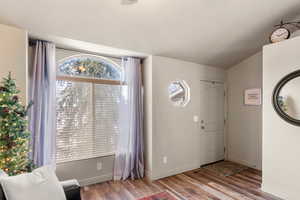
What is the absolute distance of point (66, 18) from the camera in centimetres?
198

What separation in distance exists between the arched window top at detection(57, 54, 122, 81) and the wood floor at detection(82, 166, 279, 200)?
1.96 m

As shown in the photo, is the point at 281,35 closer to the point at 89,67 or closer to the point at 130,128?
the point at 130,128

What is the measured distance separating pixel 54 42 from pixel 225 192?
3612mm

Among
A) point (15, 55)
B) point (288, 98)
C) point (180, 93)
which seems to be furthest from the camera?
point (180, 93)

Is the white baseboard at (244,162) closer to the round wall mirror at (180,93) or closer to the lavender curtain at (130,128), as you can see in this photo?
the round wall mirror at (180,93)

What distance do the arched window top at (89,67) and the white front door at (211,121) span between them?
2078 mm

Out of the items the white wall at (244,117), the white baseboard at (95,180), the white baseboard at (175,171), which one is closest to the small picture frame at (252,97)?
the white wall at (244,117)

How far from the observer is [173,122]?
10.6ft

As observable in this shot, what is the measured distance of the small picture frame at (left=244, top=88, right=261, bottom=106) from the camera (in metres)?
3.51

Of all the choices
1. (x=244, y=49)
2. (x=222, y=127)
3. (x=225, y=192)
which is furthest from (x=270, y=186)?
(x=244, y=49)

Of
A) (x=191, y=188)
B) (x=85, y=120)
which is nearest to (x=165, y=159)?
(x=191, y=188)

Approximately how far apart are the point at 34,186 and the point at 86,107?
1603 millimetres

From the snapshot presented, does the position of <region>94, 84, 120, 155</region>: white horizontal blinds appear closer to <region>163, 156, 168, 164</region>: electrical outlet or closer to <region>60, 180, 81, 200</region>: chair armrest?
<region>163, 156, 168, 164</region>: electrical outlet

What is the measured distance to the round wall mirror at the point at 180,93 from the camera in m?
3.40
